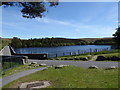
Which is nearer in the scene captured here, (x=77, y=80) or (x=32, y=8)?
(x=77, y=80)

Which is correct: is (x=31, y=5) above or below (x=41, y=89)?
above

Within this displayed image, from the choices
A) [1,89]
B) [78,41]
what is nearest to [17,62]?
[1,89]

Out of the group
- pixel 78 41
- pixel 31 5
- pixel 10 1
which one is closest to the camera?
pixel 10 1

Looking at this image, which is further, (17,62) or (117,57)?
(117,57)

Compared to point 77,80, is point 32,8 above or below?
above

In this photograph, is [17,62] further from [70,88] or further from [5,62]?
[70,88]

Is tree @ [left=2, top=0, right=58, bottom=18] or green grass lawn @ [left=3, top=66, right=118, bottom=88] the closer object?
green grass lawn @ [left=3, top=66, right=118, bottom=88]

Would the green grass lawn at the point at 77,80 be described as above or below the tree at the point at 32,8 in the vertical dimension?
below

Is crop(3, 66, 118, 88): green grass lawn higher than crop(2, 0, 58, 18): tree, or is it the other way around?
A: crop(2, 0, 58, 18): tree

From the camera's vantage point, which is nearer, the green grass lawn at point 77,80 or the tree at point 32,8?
the green grass lawn at point 77,80

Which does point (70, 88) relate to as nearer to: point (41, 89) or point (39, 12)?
point (41, 89)

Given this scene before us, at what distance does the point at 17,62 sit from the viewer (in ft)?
42.2

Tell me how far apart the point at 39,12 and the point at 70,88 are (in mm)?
8382

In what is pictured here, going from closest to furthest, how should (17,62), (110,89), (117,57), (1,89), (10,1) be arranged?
(110,89) < (1,89) < (10,1) < (17,62) < (117,57)
